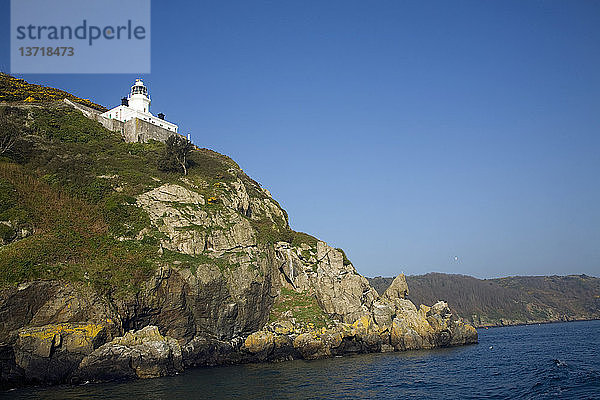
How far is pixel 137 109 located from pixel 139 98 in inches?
76.6

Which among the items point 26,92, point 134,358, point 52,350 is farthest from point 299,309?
point 26,92

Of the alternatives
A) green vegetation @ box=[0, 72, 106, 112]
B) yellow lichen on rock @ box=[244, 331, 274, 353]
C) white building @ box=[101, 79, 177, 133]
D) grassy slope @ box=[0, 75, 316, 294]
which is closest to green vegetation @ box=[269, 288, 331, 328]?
yellow lichen on rock @ box=[244, 331, 274, 353]

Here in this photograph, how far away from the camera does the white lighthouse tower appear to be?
7056 cm

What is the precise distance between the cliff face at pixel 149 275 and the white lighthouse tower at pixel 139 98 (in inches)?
375

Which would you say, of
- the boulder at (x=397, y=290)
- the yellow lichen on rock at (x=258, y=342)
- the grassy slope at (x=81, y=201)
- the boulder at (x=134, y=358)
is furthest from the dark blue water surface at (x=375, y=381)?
the boulder at (x=397, y=290)

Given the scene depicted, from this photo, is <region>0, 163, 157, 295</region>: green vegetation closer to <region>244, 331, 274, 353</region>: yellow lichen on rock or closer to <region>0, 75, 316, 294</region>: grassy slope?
<region>0, 75, 316, 294</region>: grassy slope

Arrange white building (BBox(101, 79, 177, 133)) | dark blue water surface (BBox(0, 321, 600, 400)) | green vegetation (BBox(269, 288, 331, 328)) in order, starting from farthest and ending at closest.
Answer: white building (BBox(101, 79, 177, 133))
green vegetation (BBox(269, 288, 331, 328))
dark blue water surface (BBox(0, 321, 600, 400))

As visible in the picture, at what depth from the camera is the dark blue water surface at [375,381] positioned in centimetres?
2727

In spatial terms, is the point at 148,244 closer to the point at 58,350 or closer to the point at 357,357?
the point at 58,350

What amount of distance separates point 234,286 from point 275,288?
367 inches

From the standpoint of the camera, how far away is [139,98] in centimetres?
7056

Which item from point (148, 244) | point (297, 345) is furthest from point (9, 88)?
point (297, 345)

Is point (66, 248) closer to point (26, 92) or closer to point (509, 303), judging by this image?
point (26, 92)

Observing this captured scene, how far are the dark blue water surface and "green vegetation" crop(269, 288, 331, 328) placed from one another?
6738 millimetres
